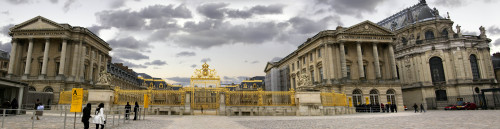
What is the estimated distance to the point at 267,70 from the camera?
214ft

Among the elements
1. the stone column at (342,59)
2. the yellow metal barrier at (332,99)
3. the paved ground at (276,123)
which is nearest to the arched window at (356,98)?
the stone column at (342,59)

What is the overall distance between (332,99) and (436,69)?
34.5m

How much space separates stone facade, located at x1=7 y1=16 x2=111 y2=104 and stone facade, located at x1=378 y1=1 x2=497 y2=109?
52231 millimetres

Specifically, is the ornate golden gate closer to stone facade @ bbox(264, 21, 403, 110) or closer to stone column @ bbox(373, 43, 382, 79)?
stone facade @ bbox(264, 21, 403, 110)

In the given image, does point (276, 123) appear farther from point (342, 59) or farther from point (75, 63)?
point (75, 63)

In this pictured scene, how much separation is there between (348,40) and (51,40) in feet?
133

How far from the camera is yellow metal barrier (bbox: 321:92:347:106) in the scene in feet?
85.5

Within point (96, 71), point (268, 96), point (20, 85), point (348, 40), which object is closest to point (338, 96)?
point (268, 96)

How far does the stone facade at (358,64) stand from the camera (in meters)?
39.8

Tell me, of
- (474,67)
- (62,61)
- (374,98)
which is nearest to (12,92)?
(62,61)

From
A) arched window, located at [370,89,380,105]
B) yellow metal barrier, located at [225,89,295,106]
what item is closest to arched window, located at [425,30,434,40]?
arched window, located at [370,89,380,105]

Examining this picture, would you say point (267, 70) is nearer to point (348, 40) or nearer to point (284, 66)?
point (284, 66)

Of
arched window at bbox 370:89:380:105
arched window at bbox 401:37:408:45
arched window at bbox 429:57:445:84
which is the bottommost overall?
arched window at bbox 370:89:380:105

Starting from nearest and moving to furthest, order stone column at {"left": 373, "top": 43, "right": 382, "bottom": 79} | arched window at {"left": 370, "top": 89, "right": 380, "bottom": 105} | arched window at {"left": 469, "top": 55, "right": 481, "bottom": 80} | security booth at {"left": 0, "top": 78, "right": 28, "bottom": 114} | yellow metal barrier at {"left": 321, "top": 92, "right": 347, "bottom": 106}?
1. security booth at {"left": 0, "top": 78, "right": 28, "bottom": 114}
2. yellow metal barrier at {"left": 321, "top": 92, "right": 347, "bottom": 106}
3. arched window at {"left": 370, "top": 89, "right": 380, "bottom": 105}
4. stone column at {"left": 373, "top": 43, "right": 382, "bottom": 79}
5. arched window at {"left": 469, "top": 55, "right": 481, "bottom": 80}
